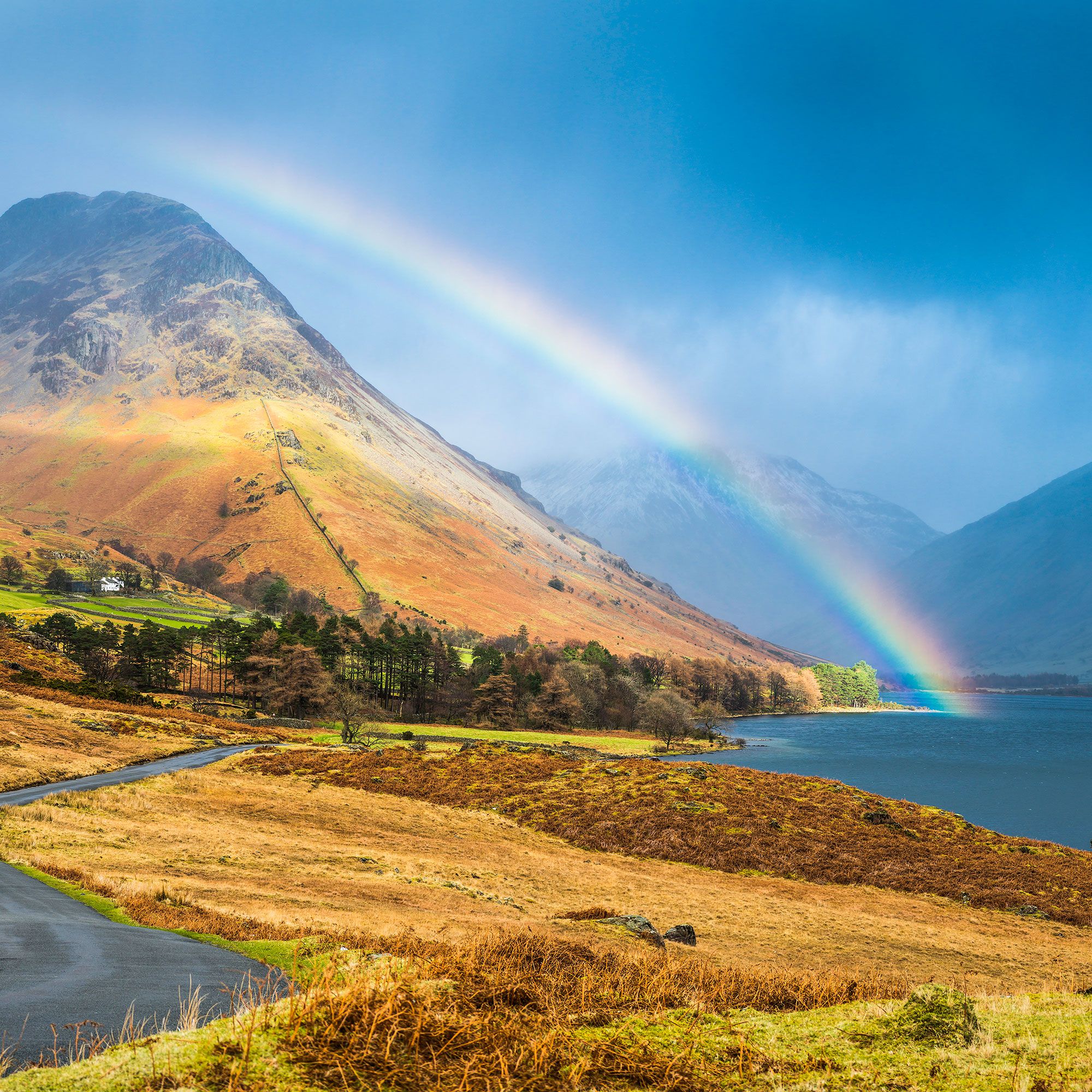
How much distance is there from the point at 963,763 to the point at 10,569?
703 feet

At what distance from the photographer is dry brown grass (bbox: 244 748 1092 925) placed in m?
38.3

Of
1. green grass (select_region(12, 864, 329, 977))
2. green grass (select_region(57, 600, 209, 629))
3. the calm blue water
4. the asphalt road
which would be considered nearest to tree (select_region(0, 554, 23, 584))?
green grass (select_region(57, 600, 209, 629))

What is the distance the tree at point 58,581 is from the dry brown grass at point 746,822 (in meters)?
150

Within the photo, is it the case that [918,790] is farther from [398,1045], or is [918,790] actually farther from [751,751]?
[398,1045]

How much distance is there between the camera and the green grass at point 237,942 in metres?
11.9

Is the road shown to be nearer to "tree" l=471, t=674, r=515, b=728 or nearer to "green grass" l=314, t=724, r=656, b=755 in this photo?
"green grass" l=314, t=724, r=656, b=755

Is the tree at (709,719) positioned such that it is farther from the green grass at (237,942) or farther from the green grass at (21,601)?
the green grass at (21,601)

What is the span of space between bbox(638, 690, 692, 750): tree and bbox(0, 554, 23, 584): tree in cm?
15452

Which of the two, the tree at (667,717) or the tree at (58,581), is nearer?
the tree at (667,717)

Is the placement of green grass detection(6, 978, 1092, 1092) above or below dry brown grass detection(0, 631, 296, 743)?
above


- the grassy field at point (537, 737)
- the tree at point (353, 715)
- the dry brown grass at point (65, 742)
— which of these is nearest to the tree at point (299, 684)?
the tree at point (353, 715)

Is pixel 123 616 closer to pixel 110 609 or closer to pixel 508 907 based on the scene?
pixel 110 609

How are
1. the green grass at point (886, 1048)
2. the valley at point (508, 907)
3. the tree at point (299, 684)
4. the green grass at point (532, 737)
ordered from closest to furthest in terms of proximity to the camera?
the valley at point (508, 907), the green grass at point (886, 1048), the green grass at point (532, 737), the tree at point (299, 684)

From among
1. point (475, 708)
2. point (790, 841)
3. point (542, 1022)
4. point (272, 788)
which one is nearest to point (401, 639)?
point (475, 708)
